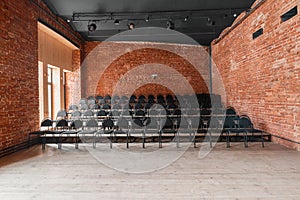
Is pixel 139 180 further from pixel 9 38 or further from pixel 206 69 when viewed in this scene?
pixel 206 69

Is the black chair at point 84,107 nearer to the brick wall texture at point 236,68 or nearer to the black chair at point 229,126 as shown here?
the brick wall texture at point 236,68

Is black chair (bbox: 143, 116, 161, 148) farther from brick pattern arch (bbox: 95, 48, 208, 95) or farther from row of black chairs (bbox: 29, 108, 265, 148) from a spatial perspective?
brick pattern arch (bbox: 95, 48, 208, 95)

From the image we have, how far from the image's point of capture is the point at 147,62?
1193cm

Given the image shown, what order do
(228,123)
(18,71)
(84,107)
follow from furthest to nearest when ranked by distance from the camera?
(84,107) → (228,123) → (18,71)

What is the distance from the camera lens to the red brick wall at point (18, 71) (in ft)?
17.4

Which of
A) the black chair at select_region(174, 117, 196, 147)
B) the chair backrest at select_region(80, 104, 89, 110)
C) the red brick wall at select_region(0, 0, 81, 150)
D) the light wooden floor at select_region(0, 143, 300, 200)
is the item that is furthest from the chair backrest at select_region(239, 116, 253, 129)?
the chair backrest at select_region(80, 104, 89, 110)

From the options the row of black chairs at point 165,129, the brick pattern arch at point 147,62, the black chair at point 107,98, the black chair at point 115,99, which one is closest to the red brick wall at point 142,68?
the brick pattern arch at point 147,62

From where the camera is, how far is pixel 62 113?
26.2 feet

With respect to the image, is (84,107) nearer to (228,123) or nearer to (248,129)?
(228,123)

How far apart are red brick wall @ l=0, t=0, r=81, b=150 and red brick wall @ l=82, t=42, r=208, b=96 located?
4710mm

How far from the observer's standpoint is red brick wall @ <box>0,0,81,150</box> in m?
5.32

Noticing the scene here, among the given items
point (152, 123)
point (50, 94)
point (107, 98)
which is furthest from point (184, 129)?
point (107, 98)

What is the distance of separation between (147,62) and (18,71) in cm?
688

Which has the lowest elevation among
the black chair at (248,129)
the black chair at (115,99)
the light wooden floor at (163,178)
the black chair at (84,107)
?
the light wooden floor at (163,178)
